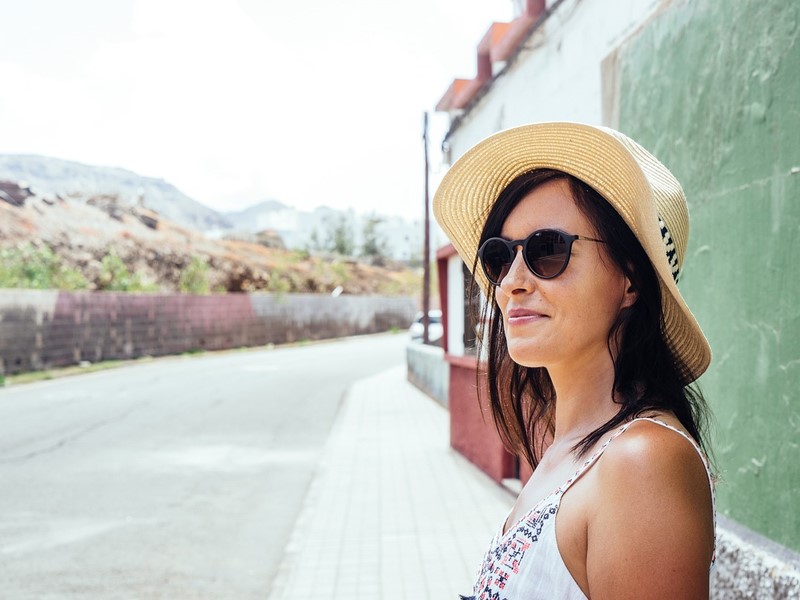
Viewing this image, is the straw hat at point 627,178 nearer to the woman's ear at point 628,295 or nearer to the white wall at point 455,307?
the woman's ear at point 628,295

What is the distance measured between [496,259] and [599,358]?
27cm

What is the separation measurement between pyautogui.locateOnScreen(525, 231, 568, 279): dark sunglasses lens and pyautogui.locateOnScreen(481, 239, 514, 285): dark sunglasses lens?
104mm

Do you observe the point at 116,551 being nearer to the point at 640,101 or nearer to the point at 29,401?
the point at 640,101

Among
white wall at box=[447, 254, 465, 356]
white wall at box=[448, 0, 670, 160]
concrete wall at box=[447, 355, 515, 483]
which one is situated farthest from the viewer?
white wall at box=[447, 254, 465, 356]

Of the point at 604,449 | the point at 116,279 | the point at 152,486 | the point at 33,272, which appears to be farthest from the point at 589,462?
the point at 116,279

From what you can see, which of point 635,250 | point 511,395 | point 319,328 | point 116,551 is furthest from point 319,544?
point 319,328

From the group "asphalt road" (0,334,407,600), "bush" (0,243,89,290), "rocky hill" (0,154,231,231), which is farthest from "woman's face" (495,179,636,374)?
"rocky hill" (0,154,231,231)

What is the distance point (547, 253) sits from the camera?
55.8 inches

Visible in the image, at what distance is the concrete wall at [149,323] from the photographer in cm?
2203

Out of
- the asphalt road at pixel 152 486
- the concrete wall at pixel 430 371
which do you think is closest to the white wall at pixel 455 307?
the asphalt road at pixel 152 486

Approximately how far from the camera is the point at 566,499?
1.22 meters

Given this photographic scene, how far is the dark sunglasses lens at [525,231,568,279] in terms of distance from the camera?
1399mm

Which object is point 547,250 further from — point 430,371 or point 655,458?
point 430,371

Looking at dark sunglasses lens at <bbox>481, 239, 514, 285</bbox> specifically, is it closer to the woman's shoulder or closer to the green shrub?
→ the woman's shoulder
